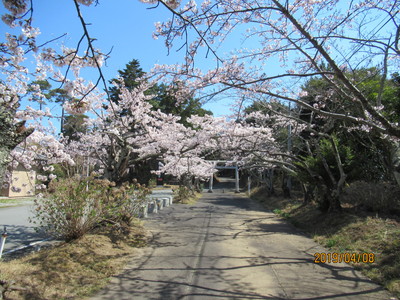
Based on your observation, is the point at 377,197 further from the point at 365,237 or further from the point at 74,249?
the point at 74,249

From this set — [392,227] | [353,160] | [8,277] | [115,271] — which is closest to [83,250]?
[115,271]

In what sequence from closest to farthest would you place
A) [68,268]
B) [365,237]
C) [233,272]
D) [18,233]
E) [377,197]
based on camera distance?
[68,268], [233,272], [365,237], [18,233], [377,197]

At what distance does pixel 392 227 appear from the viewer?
6836 mm

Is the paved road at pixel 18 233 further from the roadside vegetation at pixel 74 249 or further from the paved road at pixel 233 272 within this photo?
the paved road at pixel 233 272

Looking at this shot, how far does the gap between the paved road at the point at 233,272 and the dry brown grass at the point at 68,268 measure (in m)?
0.32

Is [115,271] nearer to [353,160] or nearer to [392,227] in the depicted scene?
[392,227]

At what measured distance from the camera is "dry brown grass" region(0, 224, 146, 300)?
3.87m

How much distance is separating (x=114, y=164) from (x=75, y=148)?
715cm
